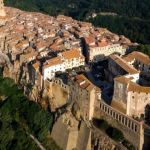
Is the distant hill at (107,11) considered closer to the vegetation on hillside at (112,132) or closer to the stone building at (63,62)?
the stone building at (63,62)

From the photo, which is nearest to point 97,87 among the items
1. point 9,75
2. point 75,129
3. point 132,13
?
point 75,129

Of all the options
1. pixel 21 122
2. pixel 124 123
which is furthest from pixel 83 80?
pixel 21 122

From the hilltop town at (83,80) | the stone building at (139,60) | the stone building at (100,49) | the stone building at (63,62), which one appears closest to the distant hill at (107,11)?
the hilltop town at (83,80)

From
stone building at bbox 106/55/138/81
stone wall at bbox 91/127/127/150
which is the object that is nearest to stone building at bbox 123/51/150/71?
stone building at bbox 106/55/138/81

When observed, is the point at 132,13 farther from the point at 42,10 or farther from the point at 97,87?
the point at 97,87

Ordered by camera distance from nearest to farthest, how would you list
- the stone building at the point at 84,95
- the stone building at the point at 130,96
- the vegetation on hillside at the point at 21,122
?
the stone building at the point at 130,96
the stone building at the point at 84,95
the vegetation on hillside at the point at 21,122
